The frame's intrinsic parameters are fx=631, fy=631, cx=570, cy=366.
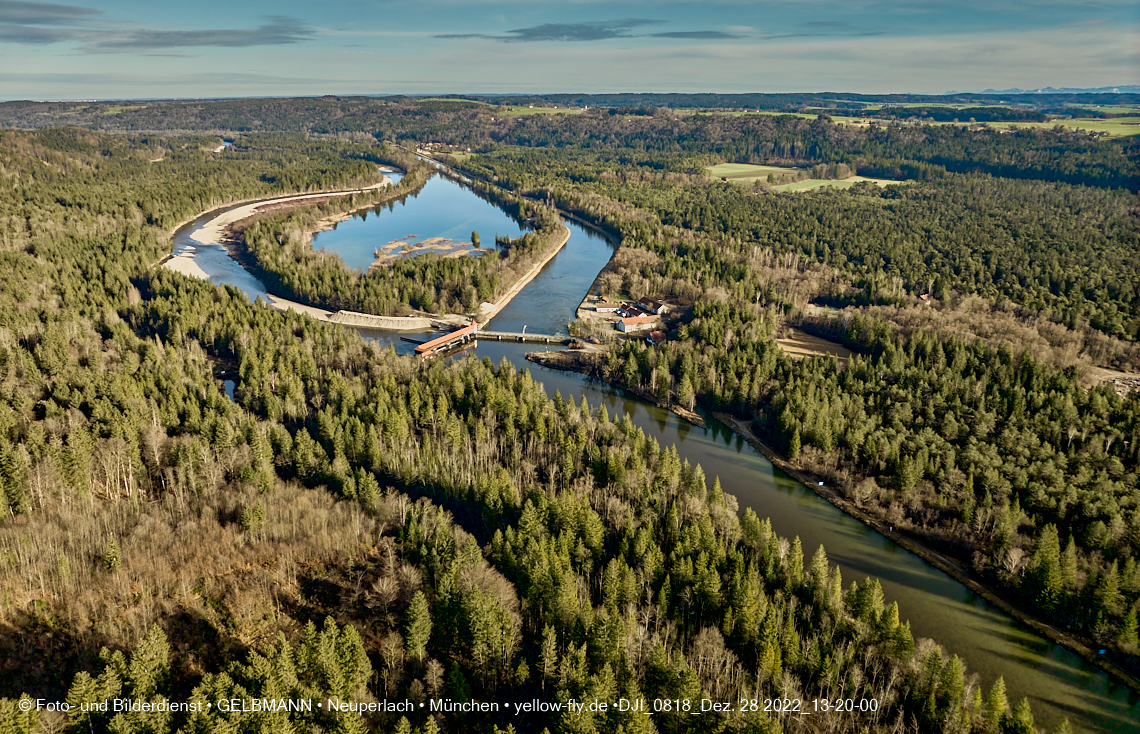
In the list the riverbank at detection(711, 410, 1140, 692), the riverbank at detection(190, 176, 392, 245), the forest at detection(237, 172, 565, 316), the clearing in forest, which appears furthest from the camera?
the riverbank at detection(190, 176, 392, 245)

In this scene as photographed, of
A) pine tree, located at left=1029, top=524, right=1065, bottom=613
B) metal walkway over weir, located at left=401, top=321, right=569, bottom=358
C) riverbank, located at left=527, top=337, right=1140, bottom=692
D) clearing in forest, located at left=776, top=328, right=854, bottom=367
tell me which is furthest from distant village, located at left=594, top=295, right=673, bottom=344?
pine tree, located at left=1029, top=524, right=1065, bottom=613

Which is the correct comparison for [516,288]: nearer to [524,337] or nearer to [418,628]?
[524,337]

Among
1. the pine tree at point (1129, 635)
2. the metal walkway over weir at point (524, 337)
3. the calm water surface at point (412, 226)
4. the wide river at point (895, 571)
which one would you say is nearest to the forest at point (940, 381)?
the pine tree at point (1129, 635)

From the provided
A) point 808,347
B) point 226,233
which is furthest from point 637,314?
point 226,233

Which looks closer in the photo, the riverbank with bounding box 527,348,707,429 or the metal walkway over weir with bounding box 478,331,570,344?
the riverbank with bounding box 527,348,707,429

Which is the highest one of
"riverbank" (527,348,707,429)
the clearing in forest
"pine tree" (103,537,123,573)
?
the clearing in forest

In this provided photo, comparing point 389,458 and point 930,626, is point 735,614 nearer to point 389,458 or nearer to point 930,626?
point 930,626

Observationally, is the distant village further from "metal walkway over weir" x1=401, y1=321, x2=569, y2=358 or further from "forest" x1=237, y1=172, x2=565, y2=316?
"forest" x1=237, y1=172, x2=565, y2=316
